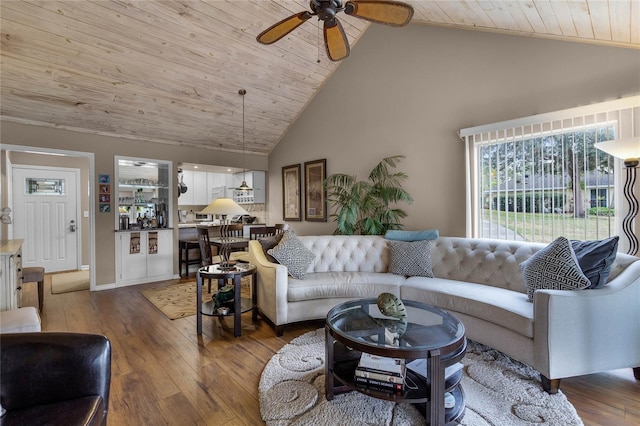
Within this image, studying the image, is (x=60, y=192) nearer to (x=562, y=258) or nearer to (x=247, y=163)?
(x=247, y=163)

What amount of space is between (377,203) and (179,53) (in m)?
3.13

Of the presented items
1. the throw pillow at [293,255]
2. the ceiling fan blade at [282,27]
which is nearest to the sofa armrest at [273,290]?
the throw pillow at [293,255]

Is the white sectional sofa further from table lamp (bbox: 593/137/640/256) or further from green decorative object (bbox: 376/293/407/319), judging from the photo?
green decorative object (bbox: 376/293/407/319)

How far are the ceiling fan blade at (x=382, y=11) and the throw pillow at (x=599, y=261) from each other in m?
2.07

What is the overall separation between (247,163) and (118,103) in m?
2.54

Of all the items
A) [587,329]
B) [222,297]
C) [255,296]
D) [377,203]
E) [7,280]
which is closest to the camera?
[587,329]

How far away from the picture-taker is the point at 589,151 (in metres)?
2.80

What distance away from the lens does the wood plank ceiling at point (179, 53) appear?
2.77 m

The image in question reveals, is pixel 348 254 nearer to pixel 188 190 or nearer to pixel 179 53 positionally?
pixel 179 53

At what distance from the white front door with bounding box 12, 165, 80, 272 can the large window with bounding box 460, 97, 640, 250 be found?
280 inches

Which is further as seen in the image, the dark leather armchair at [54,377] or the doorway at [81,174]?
the doorway at [81,174]

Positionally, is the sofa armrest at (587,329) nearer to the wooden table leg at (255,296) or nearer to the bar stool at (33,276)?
the wooden table leg at (255,296)

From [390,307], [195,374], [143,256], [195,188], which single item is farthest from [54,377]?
[195,188]

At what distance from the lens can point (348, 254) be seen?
144 inches
